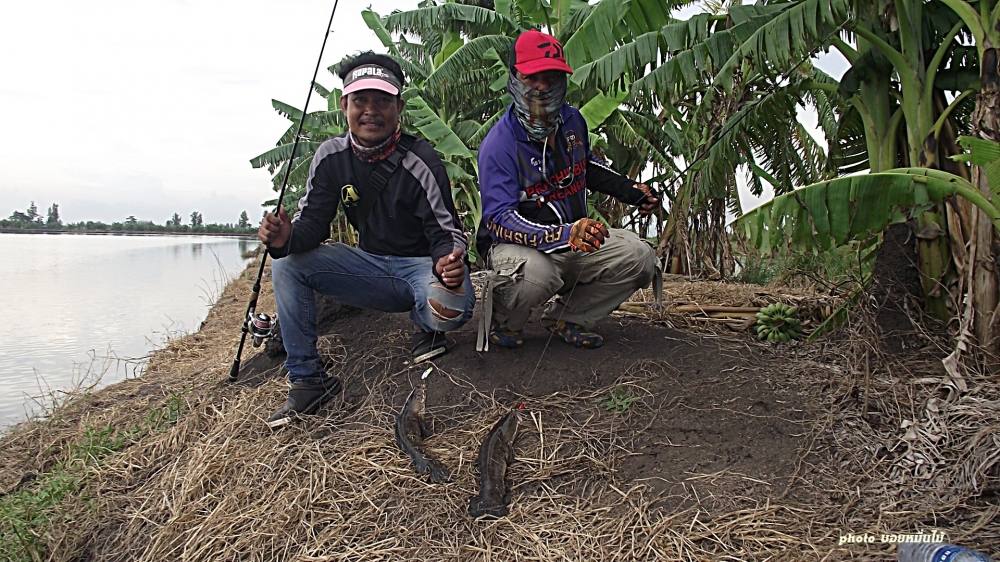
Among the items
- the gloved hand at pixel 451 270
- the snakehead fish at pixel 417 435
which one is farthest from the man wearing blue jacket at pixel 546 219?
the snakehead fish at pixel 417 435

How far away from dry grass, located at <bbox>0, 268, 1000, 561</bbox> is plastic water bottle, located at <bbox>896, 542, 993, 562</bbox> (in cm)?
12

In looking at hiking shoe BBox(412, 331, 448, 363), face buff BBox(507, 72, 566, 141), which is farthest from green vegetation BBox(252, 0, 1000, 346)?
hiking shoe BBox(412, 331, 448, 363)

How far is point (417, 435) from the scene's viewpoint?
9.48ft

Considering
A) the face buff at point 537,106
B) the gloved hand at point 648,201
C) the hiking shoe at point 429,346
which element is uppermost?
the face buff at point 537,106

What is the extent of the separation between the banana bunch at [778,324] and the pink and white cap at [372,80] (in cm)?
238

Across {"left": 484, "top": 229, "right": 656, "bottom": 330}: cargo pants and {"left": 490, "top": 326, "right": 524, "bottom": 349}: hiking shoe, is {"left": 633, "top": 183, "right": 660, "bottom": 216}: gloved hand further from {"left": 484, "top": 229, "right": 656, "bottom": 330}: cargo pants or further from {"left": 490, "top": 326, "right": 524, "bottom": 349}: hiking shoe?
{"left": 490, "top": 326, "right": 524, "bottom": 349}: hiking shoe

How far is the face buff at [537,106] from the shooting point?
3117mm

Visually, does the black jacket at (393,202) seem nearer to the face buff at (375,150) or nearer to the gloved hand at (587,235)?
the face buff at (375,150)

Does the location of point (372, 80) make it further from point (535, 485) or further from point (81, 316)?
point (81, 316)

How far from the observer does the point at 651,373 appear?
3105 mm

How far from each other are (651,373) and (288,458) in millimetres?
1686

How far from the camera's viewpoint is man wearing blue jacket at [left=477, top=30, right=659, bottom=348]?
310 cm

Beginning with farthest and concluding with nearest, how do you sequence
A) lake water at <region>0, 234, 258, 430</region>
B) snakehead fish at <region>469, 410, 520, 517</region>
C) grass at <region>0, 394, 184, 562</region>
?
lake water at <region>0, 234, 258, 430</region> → grass at <region>0, 394, 184, 562</region> → snakehead fish at <region>469, 410, 520, 517</region>

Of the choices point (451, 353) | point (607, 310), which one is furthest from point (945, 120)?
point (451, 353)
